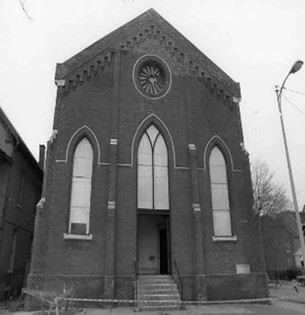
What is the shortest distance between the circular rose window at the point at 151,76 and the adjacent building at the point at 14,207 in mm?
7231

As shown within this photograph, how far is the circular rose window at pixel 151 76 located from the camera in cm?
1887

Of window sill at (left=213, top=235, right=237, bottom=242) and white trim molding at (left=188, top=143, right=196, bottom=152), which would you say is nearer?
window sill at (left=213, top=235, right=237, bottom=242)

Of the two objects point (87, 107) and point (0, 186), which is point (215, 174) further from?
point (0, 186)

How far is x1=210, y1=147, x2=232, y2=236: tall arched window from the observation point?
684 inches

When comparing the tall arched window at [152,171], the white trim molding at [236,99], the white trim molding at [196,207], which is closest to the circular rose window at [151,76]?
the tall arched window at [152,171]

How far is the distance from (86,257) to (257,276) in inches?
324

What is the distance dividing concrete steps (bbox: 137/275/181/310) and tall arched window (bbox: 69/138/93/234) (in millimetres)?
3540

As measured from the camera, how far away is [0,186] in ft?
56.6

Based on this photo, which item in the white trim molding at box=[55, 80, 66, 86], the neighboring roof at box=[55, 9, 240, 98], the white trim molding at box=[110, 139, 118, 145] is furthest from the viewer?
the neighboring roof at box=[55, 9, 240, 98]

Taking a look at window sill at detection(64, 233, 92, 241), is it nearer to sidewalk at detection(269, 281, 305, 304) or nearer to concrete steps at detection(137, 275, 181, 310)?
concrete steps at detection(137, 275, 181, 310)

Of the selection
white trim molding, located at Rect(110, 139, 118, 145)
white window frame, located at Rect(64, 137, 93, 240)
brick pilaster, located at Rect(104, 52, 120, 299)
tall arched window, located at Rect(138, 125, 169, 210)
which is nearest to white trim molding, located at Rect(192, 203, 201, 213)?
tall arched window, located at Rect(138, 125, 169, 210)

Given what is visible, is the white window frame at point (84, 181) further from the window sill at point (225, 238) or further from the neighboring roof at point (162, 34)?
the window sill at point (225, 238)

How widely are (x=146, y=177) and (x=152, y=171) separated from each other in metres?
0.46

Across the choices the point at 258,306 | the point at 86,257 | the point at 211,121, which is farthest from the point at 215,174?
the point at 86,257
